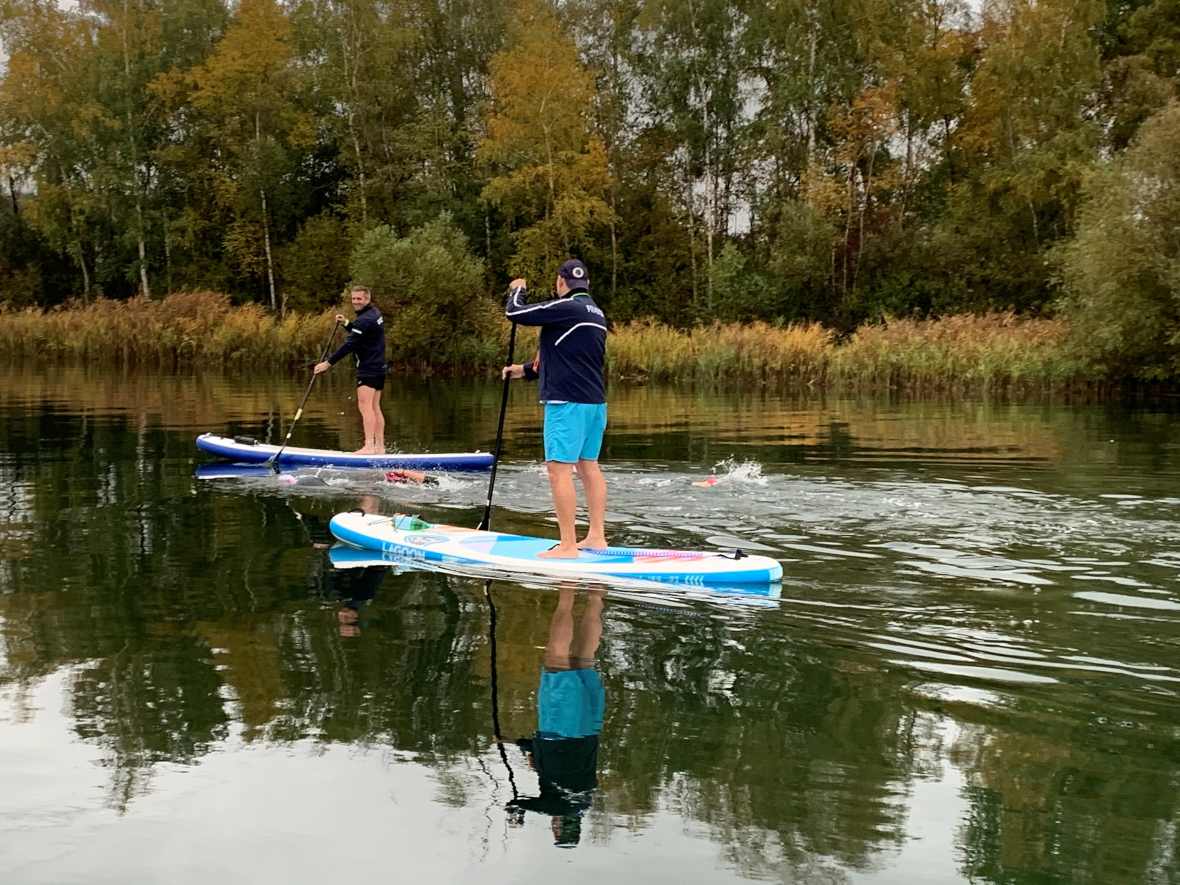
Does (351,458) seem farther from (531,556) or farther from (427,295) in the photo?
(427,295)

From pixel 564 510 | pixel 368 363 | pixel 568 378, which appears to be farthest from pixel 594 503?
pixel 368 363

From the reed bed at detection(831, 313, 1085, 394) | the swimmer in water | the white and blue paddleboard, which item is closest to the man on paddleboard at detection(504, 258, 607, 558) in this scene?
the swimmer in water

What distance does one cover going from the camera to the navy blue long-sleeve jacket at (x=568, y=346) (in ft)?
28.6

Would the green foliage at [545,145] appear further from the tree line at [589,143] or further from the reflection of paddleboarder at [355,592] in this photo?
the reflection of paddleboarder at [355,592]

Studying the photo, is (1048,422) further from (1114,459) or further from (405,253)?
(405,253)

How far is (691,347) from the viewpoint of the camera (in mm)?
32500

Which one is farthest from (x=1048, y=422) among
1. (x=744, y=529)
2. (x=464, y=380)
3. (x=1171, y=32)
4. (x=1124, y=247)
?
(x=1171, y=32)

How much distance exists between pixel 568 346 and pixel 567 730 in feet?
12.8

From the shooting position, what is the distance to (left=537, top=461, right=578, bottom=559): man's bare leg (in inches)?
343

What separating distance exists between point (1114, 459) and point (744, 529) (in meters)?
6.95

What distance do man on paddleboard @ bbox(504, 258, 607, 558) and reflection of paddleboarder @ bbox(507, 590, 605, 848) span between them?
5.29 ft

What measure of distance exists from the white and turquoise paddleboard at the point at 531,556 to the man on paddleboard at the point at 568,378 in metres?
0.19

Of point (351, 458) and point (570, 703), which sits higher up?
point (351, 458)

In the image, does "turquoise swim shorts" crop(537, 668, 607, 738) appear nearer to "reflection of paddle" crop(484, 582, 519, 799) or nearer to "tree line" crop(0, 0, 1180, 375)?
"reflection of paddle" crop(484, 582, 519, 799)
